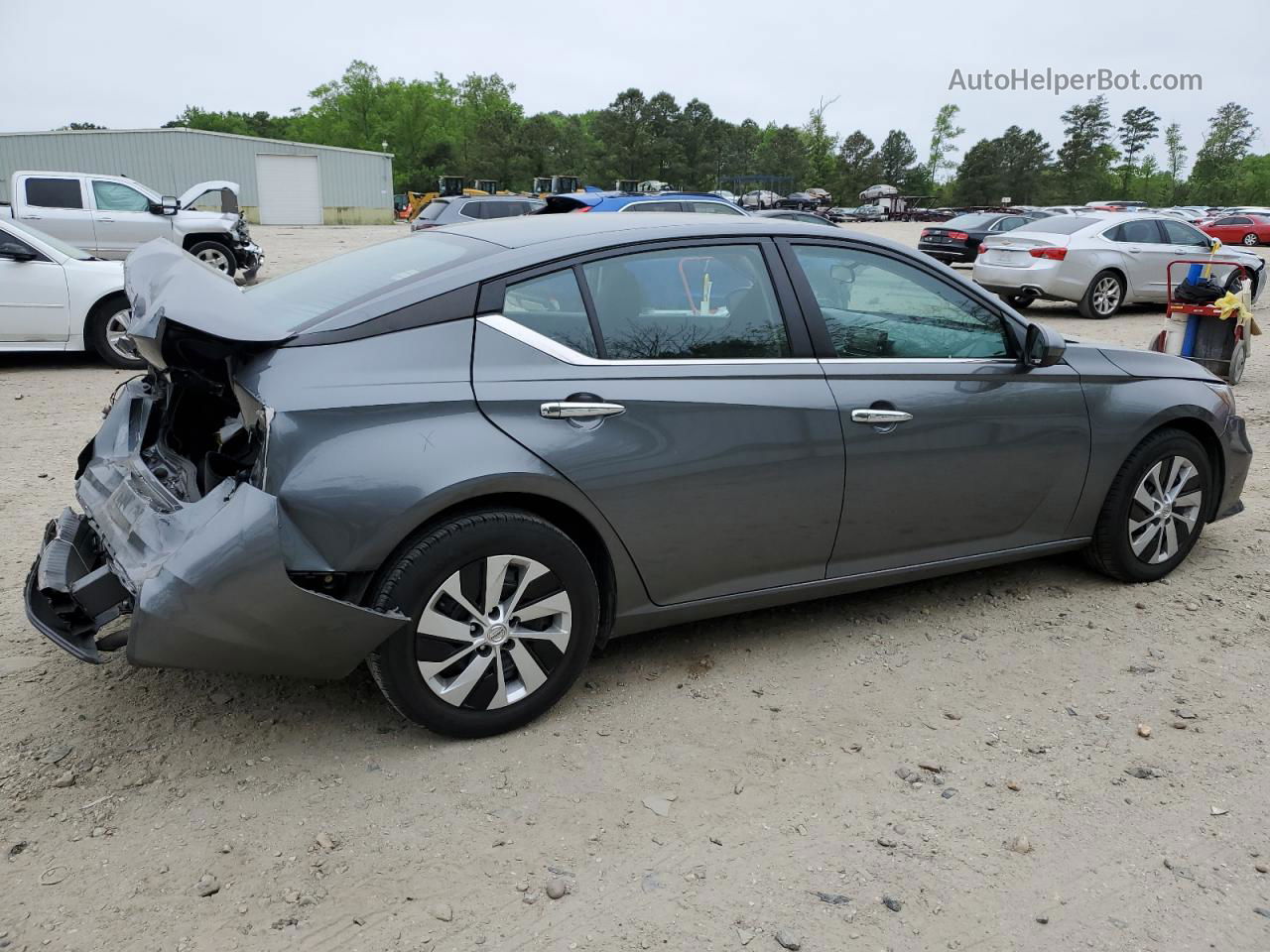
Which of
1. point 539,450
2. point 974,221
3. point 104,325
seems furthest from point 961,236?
point 539,450

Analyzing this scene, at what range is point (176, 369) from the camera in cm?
324

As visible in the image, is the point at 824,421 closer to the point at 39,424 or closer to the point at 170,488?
the point at 170,488

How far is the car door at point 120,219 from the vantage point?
608 inches

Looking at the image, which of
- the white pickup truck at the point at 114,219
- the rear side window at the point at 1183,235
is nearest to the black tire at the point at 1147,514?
the rear side window at the point at 1183,235

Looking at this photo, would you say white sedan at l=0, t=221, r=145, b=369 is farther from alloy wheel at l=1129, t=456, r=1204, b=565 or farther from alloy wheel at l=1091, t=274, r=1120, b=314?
alloy wheel at l=1091, t=274, r=1120, b=314

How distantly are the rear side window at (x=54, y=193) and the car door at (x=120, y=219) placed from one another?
0.24 metres

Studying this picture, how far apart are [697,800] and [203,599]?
4.80 ft

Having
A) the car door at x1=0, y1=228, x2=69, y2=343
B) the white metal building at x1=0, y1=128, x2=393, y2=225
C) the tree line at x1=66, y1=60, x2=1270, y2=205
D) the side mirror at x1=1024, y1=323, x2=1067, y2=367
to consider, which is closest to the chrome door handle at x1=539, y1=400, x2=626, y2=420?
the side mirror at x1=1024, y1=323, x2=1067, y2=367

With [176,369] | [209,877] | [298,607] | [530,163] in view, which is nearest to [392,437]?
[298,607]

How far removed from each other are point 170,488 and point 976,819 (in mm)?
2618

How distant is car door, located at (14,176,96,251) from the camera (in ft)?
50.1

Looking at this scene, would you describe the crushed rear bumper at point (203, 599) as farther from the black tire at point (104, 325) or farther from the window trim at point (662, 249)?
the black tire at point (104, 325)

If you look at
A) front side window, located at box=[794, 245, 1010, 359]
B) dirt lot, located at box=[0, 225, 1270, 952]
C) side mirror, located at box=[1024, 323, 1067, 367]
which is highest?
front side window, located at box=[794, 245, 1010, 359]

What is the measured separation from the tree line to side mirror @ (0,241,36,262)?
215 feet
